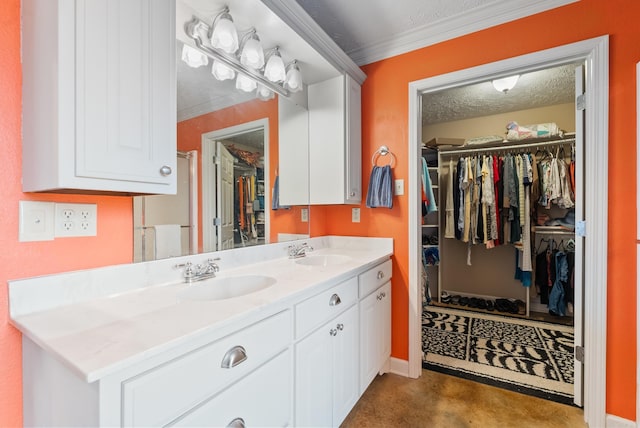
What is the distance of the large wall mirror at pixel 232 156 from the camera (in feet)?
4.32

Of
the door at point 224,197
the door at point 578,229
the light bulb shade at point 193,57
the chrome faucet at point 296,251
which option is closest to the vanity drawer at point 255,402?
the door at point 224,197

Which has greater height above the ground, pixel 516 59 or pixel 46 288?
pixel 516 59

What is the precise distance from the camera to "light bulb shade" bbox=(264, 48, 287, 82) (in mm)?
1702

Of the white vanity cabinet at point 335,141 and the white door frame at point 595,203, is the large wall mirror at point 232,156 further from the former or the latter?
the white door frame at point 595,203

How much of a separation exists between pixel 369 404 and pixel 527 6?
2526 mm

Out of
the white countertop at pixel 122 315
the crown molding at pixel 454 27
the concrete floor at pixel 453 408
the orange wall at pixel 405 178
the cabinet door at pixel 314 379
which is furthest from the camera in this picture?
the crown molding at pixel 454 27

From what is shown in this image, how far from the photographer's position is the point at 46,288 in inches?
36.0

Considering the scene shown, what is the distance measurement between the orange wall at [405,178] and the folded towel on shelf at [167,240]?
0.40 feet

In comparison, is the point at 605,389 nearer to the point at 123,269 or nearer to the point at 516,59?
the point at 516,59

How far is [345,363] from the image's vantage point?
150 cm

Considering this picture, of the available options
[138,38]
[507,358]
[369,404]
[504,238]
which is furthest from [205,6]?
[504,238]

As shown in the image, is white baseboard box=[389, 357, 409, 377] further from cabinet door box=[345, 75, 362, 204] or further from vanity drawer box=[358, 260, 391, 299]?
cabinet door box=[345, 75, 362, 204]

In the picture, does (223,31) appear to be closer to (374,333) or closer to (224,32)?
(224,32)

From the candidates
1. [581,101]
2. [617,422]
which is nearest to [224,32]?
[581,101]
